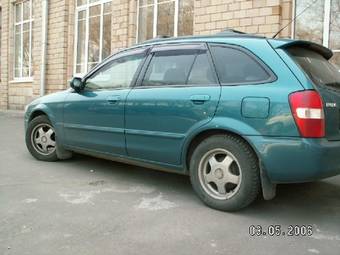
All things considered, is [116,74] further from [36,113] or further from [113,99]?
[36,113]

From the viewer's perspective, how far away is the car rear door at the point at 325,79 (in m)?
3.90

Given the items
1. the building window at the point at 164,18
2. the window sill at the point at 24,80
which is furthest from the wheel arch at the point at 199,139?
the window sill at the point at 24,80

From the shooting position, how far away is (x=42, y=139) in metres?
6.45

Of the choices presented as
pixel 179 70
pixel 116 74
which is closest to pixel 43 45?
pixel 116 74

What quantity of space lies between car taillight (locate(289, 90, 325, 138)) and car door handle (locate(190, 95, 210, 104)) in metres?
0.84

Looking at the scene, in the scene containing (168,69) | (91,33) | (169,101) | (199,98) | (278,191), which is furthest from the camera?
(91,33)

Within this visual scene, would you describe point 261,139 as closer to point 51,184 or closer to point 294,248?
point 294,248

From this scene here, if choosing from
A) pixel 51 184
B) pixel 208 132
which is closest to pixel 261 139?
pixel 208 132

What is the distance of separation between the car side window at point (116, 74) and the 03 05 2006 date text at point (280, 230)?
2288mm

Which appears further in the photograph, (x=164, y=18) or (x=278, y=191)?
(x=164, y=18)

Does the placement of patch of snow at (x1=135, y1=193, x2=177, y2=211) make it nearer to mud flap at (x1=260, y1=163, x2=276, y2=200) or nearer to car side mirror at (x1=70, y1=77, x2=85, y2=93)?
mud flap at (x1=260, y1=163, x2=276, y2=200)

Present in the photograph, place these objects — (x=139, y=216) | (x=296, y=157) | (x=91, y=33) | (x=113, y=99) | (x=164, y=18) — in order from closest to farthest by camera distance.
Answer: (x=296, y=157), (x=139, y=216), (x=113, y=99), (x=164, y=18), (x=91, y=33)

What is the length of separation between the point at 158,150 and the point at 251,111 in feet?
3.93

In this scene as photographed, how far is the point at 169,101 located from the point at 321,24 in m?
5.14
